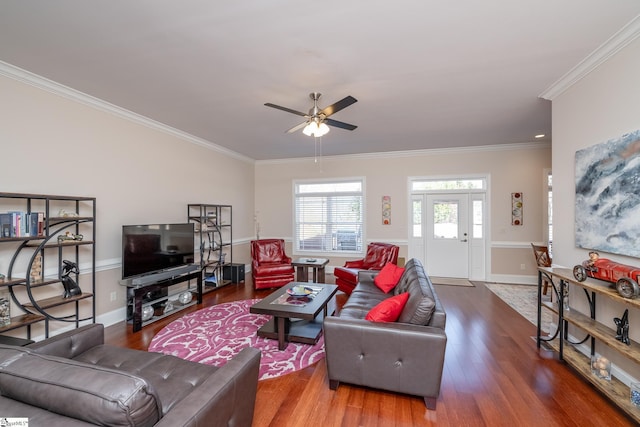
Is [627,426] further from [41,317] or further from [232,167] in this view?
[232,167]

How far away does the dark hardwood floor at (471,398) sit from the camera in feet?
6.18

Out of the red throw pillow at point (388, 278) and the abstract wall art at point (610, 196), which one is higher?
the abstract wall art at point (610, 196)

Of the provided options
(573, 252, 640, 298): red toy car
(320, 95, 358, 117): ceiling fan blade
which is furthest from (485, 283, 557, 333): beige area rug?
(320, 95, 358, 117): ceiling fan blade

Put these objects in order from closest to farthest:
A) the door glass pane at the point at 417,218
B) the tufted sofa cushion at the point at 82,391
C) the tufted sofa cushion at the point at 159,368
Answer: the tufted sofa cushion at the point at 82,391, the tufted sofa cushion at the point at 159,368, the door glass pane at the point at 417,218

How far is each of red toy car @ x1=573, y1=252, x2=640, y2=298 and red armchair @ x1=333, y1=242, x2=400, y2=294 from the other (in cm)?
A: 269

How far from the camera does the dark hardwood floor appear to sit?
6.18ft

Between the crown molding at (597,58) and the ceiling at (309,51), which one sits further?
the crown molding at (597,58)

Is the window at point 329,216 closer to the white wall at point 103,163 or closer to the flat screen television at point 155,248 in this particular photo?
the white wall at point 103,163

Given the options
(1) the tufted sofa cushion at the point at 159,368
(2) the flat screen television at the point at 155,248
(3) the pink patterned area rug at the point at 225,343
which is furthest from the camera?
(2) the flat screen television at the point at 155,248

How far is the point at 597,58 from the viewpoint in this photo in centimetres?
236

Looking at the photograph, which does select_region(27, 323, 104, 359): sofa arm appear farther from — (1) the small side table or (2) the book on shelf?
(1) the small side table

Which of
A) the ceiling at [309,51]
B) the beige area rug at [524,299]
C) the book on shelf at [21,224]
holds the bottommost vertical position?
the beige area rug at [524,299]

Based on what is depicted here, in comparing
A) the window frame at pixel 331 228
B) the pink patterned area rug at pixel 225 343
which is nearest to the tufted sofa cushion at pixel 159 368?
the pink patterned area rug at pixel 225 343

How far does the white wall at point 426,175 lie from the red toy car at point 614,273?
3466mm
